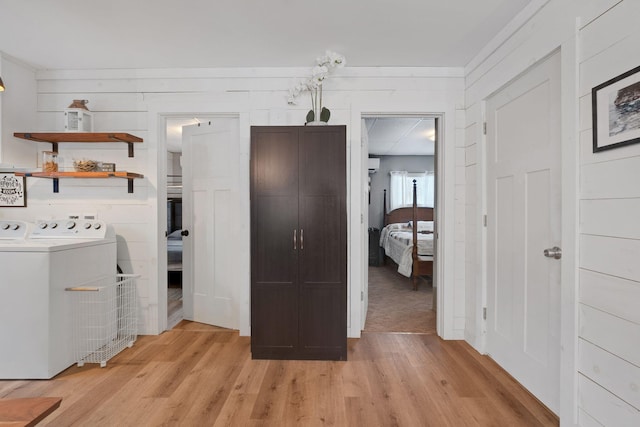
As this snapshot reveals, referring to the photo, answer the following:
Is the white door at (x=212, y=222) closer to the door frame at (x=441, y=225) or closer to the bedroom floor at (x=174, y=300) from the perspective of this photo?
the bedroom floor at (x=174, y=300)

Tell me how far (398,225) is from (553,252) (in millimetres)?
4685

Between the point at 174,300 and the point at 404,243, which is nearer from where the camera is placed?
the point at 174,300

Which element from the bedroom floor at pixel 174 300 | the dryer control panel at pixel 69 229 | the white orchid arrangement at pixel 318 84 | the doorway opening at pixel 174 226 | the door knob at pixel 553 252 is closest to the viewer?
the door knob at pixel 553 252

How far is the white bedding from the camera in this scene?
4750 mm

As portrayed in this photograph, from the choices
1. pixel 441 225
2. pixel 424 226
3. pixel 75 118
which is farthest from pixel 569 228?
pixel 424 226

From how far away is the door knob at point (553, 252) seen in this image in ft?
5.74

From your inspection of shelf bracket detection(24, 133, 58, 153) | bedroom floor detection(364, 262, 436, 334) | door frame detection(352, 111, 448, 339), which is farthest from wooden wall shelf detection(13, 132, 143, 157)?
bedroom floor detection(364, 262, 436, 334)

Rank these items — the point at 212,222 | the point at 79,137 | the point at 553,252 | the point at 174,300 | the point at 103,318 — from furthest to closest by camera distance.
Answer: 1. the point at 174,300
2. the point at 212,222
3. the point at 79,137
4. the point at 103,318
5. the point at 553,252

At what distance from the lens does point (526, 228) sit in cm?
208

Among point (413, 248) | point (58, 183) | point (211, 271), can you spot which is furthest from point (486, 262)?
point (58, 183)

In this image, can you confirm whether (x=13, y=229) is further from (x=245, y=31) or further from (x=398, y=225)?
(x=398, y=225)

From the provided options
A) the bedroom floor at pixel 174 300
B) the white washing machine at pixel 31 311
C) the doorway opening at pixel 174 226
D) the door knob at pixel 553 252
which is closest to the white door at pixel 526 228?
the door knob at pixel 553 252

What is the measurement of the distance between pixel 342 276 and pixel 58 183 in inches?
106

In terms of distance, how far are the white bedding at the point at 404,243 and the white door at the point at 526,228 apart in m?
2.22
